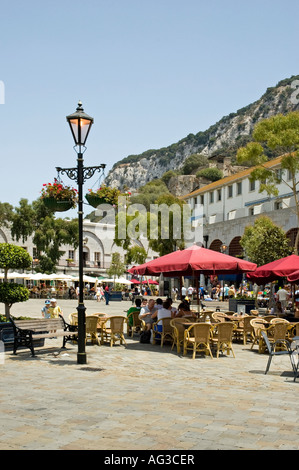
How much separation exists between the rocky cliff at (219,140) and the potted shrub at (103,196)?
94148 millimetres

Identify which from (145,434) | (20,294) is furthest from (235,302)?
(145,434)

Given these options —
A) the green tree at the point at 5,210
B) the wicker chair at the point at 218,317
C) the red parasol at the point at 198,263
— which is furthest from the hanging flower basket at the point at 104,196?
the green tree at the point at 5,210

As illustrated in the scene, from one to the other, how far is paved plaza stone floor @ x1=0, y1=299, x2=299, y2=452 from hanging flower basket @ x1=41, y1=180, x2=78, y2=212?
3.25 meters

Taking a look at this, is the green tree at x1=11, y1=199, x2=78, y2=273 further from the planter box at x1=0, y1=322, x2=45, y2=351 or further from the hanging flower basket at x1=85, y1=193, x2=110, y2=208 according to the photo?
the hanging flower basket at x1=85, y1=193, x2=110, y2=208

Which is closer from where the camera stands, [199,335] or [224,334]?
[199,335]

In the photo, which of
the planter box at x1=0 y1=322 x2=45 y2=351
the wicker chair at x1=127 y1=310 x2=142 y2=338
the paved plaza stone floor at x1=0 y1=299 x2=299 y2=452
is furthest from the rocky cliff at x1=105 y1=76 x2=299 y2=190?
the paved plaza stone floor at x1=0 y1=299 x2=299 y2=452

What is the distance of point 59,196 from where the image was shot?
404 inches

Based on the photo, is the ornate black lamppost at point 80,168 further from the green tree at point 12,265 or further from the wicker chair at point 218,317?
the wicker chair at point 218,317

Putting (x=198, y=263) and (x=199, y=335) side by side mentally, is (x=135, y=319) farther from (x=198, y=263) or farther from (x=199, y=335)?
(x=199, y=335)

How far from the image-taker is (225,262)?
12172 millimetres

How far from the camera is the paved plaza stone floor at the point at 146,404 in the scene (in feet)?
16.1

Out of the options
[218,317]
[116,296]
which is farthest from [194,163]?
[218,317]

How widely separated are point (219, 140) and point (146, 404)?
157203 millimetres

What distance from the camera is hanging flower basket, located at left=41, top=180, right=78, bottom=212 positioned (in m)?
10.2
